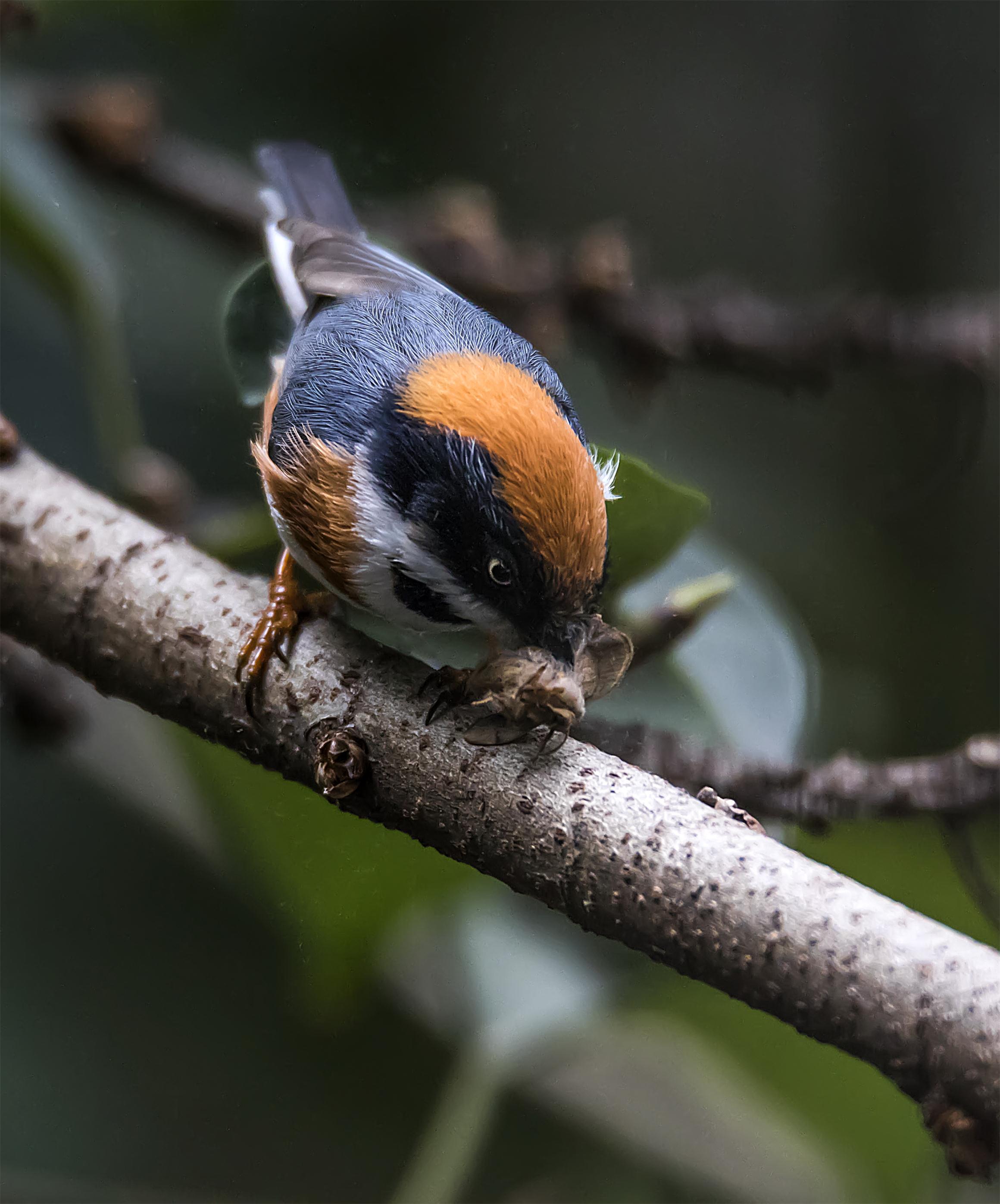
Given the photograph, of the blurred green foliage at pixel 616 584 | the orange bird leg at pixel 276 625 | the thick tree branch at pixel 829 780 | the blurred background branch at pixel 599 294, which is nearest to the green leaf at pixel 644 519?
the blurred green foliage at pixel 616 584

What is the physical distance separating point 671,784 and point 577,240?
1077 mm

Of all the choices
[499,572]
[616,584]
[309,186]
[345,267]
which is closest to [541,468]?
[499,572]

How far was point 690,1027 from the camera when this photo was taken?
100cm

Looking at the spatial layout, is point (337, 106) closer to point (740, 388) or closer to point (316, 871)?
point (740, 388)

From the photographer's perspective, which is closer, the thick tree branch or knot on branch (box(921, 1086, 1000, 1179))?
knot on branch (box(921, 1086, 1000, 1179))

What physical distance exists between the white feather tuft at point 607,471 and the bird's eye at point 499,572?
8 cm

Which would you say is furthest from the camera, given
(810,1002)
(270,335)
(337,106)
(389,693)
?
(337,106)

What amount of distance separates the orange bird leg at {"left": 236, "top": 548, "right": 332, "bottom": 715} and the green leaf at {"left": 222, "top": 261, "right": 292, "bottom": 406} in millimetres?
198

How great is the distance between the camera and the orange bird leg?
0.73m

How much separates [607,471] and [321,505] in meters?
0.22

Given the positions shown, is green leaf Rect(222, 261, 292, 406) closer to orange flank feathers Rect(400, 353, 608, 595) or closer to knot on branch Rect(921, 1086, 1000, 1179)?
orange flank feathers Rect(400, 353, 608, 595)

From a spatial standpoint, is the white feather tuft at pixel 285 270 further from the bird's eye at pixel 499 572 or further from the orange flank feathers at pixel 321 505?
the bird's eye at pixel 499 572

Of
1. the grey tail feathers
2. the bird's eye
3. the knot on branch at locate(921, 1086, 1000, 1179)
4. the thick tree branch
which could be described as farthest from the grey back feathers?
the knot on branch at locate(921, 1086, 1000, 1179)

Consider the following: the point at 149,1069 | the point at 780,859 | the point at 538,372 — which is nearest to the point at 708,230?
the point at 538,372
